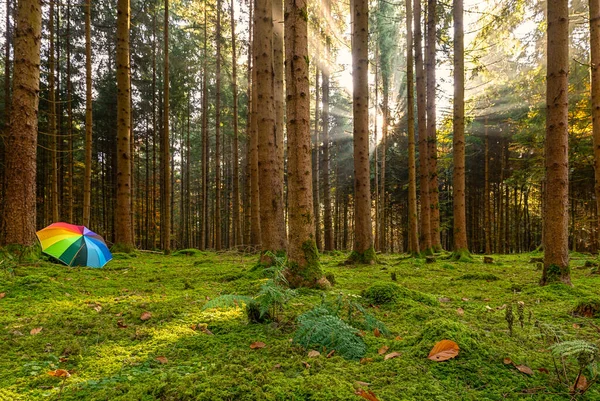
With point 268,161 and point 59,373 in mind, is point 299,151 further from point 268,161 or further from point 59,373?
point 59,373

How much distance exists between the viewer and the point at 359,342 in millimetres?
2584

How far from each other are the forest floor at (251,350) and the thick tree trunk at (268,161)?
2.54m

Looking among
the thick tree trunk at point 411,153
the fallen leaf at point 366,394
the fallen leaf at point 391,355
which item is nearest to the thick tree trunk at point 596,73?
the thick tree trunk at point 411,153

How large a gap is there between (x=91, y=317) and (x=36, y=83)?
5.24 metres

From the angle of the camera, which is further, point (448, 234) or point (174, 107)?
point (448, 234)

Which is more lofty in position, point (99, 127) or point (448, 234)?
point (99, 127)

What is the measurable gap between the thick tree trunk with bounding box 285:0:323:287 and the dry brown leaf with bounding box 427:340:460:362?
2283mm

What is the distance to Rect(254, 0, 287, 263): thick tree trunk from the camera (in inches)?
277

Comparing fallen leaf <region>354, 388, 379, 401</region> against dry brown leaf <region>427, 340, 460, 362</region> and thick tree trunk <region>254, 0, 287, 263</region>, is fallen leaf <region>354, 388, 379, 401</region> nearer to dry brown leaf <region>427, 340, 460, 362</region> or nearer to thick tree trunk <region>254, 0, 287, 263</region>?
dry brown leaf <region>427, 340, 460, 362</region>

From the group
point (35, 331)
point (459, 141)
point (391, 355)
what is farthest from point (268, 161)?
point (459, 141)

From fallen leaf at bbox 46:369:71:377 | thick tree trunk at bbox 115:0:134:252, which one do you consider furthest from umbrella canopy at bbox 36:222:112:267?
fallen leaf at bbox 46:369:71:377

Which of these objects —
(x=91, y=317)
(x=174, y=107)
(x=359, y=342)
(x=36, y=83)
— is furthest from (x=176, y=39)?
(x=359, y=342)

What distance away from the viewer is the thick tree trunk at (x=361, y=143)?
8.86 meters

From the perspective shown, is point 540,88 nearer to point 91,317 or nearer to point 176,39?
point 91,317
